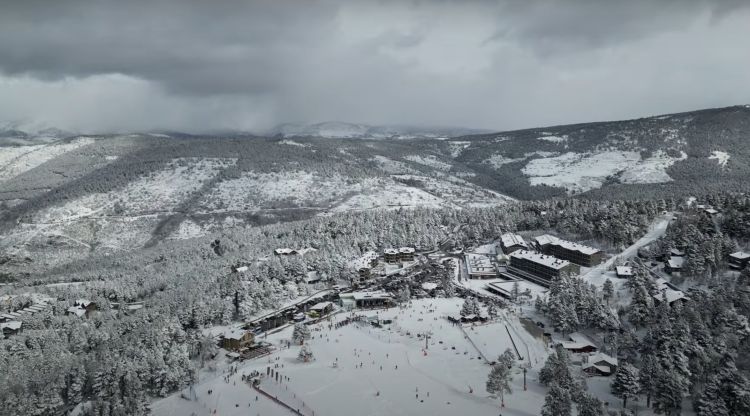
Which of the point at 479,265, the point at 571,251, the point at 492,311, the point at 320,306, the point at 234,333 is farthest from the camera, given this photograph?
the point at 479,265

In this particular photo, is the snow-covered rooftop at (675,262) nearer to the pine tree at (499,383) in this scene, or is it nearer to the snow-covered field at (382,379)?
the snow-covered field at (382,379)

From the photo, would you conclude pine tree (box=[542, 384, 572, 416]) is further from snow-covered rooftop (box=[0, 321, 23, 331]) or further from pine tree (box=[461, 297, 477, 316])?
snow-covered rooftop (box=[0, 321, 23, 331])

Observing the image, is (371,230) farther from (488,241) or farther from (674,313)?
(674,313)

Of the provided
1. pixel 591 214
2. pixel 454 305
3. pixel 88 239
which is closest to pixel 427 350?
pixel 454 305

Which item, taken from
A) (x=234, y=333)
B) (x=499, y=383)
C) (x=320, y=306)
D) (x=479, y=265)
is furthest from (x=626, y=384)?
(x=479, y=265)

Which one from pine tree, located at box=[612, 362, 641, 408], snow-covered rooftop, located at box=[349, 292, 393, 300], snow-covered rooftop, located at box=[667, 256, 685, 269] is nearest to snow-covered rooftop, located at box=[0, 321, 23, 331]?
snow-covered rooftop, located at box=[349, 292, 393, 300]

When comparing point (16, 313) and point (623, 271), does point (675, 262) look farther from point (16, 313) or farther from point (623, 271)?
point (16, 313)
